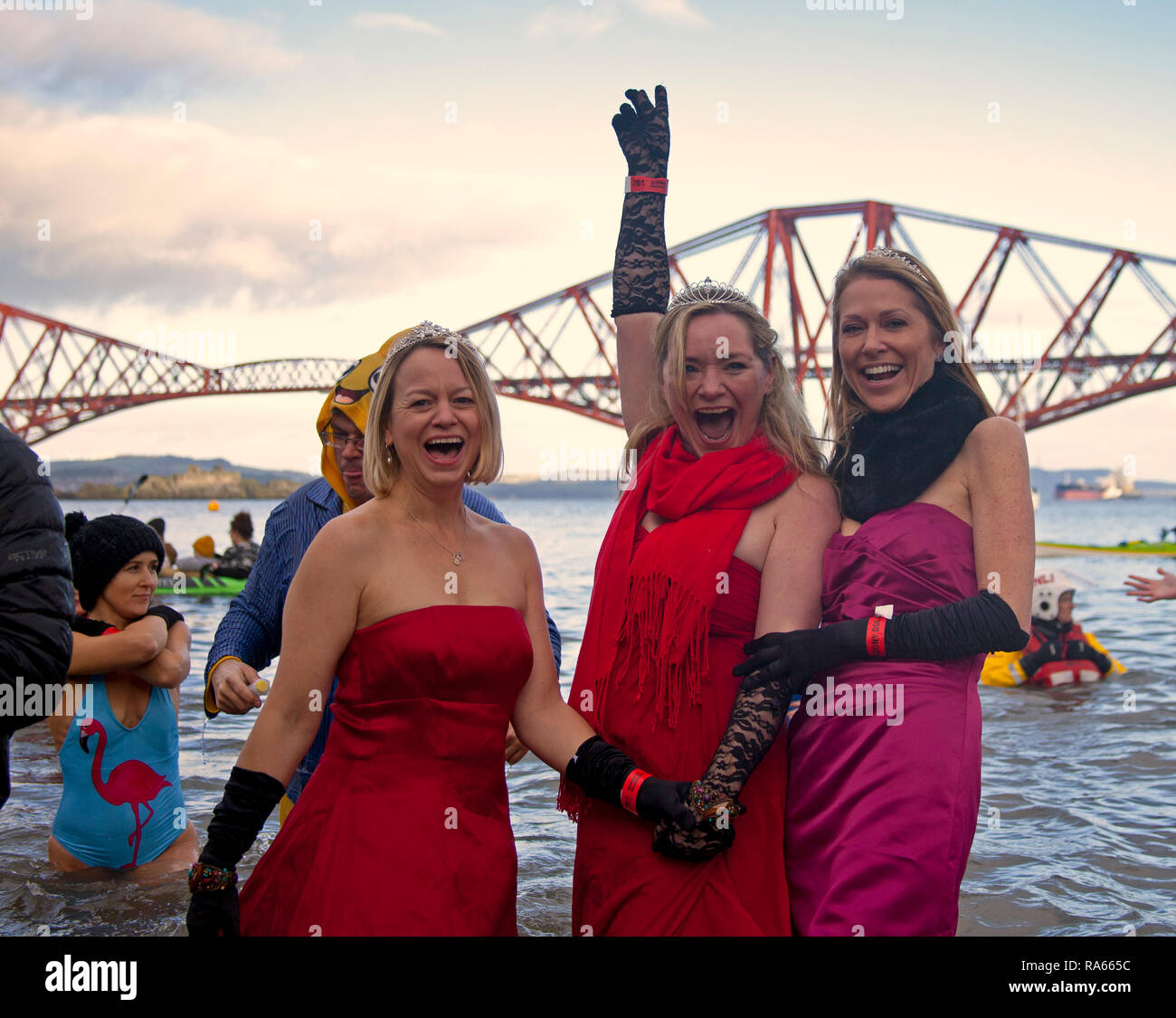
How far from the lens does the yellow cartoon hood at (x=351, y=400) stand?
279cm

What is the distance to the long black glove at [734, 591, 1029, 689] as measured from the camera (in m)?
2.00

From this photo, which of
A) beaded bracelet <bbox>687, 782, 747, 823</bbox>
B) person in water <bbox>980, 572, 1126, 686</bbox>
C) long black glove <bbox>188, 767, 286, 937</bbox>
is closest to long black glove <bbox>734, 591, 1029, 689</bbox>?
beaded bracelet <bbox>687, 782, 747, 823</bbox>

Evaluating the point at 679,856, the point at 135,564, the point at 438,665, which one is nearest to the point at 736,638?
the point at 679,856

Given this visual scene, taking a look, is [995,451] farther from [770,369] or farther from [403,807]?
[403,807]

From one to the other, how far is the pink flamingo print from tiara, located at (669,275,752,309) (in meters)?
2.67

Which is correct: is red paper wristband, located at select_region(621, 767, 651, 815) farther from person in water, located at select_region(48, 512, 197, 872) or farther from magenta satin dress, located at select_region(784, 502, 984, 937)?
person in water, located at select_region(48, 512, 197, 872)

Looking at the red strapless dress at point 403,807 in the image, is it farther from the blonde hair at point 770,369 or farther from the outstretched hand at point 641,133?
the outstretched hand at point 641,133

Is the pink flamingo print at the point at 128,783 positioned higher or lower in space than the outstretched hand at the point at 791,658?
lower

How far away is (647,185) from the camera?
269 cm

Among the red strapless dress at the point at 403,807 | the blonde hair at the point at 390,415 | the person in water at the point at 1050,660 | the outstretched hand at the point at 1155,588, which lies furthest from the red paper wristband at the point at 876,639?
the person in water at the point at 1050,660

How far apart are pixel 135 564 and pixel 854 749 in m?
2.80

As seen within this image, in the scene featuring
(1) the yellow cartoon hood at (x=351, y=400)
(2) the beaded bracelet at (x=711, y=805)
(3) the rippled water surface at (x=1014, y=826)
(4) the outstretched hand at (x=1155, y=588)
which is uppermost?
(1) the yellow cartoon hood at (x=351, y=400)
